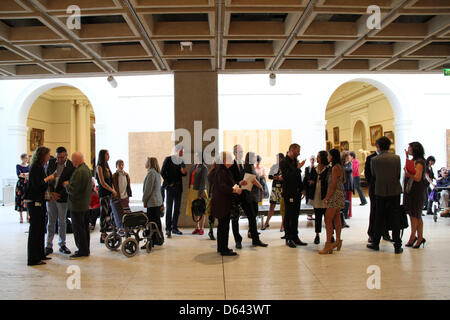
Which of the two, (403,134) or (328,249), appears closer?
(328,249)

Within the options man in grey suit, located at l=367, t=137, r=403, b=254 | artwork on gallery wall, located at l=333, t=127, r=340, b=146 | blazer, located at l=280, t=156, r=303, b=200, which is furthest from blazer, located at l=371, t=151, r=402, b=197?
artwork on gallery wall, located at l=333, t=127, r=340, b=146

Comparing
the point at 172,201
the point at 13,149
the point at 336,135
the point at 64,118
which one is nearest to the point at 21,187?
the point at 172,201

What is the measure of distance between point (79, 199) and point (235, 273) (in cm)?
275

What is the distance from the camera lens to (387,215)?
18.0ft

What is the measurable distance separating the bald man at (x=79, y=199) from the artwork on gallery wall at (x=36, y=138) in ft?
48.4

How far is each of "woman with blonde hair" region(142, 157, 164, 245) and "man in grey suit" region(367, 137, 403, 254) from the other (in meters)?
3.70

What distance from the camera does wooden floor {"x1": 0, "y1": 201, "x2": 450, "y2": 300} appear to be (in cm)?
378

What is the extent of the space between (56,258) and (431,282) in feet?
17.5

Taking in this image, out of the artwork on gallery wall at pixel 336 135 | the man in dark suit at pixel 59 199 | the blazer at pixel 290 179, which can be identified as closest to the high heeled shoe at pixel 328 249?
the blazer at pixel 290 179

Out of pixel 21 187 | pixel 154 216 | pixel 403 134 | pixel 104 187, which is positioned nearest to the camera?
pixel 154 216

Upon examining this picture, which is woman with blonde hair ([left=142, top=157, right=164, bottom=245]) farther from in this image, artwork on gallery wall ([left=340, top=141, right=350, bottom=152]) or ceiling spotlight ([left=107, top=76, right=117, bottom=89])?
artwork on gallery wall ([left=340, top=141, right=350, bottom=152])

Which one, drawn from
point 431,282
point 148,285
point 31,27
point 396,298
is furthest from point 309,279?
point 31,27

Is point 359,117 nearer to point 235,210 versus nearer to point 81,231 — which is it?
point 235,210

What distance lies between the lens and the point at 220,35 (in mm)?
5727
